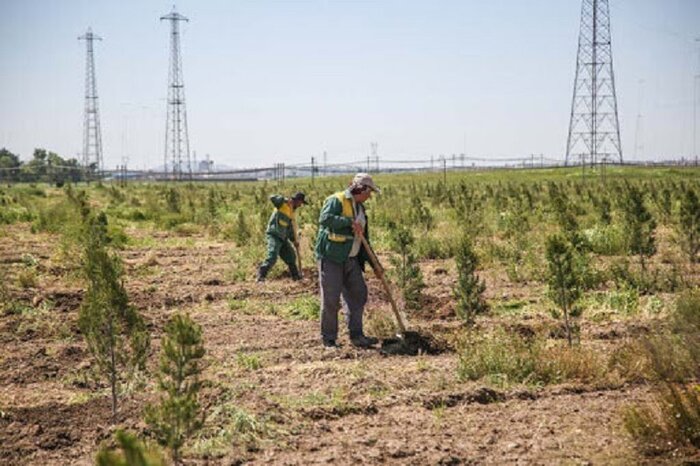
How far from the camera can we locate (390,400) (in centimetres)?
623

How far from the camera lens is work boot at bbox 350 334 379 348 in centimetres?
844

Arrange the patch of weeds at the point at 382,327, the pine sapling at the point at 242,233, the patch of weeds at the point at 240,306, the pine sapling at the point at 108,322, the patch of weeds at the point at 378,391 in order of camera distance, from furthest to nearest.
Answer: the pine sapling at the point at 242,233
the patch of weeds at the point at 240,306
the patch of weeds at the point at 382,327
the patch of weeds at the point at 378,391
the pine sapling at the point at 108,322

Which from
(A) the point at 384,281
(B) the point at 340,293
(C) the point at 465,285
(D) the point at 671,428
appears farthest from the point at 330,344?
(D) the point at 671,428

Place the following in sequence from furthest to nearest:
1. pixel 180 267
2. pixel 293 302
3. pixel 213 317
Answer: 1. pixel 180 267
2. pixel 293 302
3. pixel 213 317

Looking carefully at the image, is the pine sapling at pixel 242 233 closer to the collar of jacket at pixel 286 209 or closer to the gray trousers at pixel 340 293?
the collar of jacket at pixel 286 209

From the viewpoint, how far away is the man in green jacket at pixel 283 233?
1273cm

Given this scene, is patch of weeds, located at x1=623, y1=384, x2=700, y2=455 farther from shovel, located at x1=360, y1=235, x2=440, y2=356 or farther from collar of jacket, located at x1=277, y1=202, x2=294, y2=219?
collar of jacket, located at x1=277, y1=202, x2=294, y2=219

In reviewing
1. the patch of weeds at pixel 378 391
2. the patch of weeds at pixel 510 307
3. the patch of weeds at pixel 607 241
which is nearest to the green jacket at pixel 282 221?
the patch of weeds at pixel 510 307

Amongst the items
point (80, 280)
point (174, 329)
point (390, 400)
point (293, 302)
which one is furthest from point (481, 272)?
point (174, 329)

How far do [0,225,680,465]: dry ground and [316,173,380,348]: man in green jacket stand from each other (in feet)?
1.34

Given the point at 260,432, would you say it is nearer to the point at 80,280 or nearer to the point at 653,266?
the point at 80,280

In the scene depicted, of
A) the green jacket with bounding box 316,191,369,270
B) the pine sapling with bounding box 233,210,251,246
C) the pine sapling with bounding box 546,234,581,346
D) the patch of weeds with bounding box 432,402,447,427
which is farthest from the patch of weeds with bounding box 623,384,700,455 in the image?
the pine sapling with bounding box 233,210,251,246

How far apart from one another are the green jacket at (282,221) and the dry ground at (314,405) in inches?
119

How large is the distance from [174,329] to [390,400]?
2.16m
